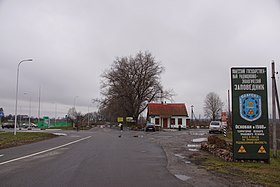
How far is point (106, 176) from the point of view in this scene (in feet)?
31.5

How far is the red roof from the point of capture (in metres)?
79.3

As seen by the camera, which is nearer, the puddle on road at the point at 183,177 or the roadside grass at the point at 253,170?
the puddle on road at the point at 183,177

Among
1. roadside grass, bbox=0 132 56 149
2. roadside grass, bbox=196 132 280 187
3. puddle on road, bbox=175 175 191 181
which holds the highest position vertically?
puddle on road, bbox=175 175 191 181

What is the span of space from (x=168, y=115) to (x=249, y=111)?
65136 mm

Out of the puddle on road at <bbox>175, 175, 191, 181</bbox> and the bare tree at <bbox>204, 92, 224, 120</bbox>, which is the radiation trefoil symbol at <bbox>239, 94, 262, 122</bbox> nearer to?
the puddle on road at <bbox>175, 175, 191, 181</bbox>

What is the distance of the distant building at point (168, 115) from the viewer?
7775 centimetres

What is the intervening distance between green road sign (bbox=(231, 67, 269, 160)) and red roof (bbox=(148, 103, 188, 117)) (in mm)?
64327

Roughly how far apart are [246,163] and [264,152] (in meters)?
0.95

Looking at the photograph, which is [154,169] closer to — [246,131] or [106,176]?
[106,176]

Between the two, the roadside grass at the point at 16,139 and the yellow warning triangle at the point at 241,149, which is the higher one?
the yellow warning triangle at the point at 241,149

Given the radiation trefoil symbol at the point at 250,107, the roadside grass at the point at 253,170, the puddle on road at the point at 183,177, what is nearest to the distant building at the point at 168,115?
the radiation trefoil symbol at the point at 250,107

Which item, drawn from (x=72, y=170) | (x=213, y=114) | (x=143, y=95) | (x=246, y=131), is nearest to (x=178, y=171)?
(x=72, y=170)

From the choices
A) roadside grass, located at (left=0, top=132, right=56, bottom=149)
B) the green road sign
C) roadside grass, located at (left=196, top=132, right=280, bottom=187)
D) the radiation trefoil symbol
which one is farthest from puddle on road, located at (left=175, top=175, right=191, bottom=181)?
roadside grass, located at (left=0, top=132, right=56, bottom=149)

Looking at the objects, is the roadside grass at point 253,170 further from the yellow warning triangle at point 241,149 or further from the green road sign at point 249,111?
the green road sign at point 249,111
